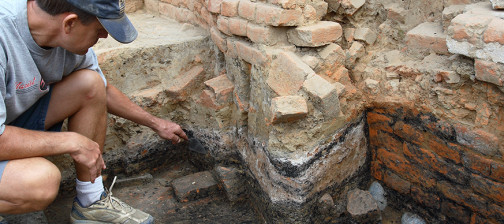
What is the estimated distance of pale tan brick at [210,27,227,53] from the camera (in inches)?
118

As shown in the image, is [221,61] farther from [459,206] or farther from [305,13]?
[459,206]

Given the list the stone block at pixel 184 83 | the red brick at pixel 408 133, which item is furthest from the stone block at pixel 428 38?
the stone block at pixel 184 83

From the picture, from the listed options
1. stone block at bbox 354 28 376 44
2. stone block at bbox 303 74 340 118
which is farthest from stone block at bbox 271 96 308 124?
stone block at bbox 354 28 376 44

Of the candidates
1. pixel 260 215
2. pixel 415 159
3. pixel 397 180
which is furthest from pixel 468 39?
pixel 260 215

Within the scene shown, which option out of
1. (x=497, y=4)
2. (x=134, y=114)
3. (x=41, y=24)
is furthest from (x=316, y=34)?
(x=41, y=24)

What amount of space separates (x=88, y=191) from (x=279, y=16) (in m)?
1.39

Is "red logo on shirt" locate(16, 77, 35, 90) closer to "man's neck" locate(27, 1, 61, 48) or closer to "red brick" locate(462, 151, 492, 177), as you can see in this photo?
"man's neck" locate(27, 1, 61, 48)

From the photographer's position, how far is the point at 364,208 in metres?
2.67

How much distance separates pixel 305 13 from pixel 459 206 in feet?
4.38

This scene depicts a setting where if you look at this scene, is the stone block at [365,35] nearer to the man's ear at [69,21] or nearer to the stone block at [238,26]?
the stone block at [238,26]

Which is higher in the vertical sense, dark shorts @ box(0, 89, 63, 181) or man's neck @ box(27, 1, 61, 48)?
man's neck @ box(27, 1, 61, 48)

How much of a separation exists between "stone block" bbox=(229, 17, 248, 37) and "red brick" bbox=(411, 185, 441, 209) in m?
1.35

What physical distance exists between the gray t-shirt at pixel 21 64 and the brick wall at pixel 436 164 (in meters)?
1.76

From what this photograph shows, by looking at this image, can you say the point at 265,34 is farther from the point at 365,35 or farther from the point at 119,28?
the point at 119,28
